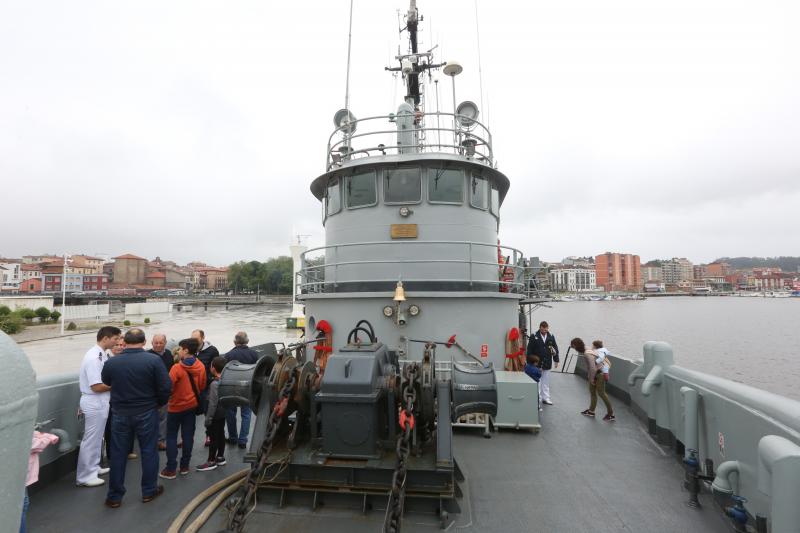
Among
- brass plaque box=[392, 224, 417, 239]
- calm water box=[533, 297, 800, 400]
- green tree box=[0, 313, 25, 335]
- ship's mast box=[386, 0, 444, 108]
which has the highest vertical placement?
ship's mast box=[386, 0, 444, 108]

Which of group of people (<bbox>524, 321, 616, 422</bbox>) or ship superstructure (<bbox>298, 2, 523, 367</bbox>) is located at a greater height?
ship superstructure (<bbox>298, 2, 523, 367</bbox>)

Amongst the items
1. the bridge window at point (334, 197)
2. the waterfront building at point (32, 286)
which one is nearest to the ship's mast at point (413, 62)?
the bridge window at point (334, 197)

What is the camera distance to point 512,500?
4.66m

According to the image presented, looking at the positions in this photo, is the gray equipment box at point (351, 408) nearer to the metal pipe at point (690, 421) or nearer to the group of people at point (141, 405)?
the group of people at point (141, 405)

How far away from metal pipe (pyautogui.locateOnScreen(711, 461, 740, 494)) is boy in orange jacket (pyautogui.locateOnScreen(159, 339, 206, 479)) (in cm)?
596

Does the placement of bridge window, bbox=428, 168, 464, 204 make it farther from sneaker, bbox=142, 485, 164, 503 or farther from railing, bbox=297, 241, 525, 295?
sneaker, bbox=142, 485, 164, 503

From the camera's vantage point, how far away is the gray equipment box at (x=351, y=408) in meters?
4.25

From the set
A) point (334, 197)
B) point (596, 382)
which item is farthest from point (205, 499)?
point (596, 382)

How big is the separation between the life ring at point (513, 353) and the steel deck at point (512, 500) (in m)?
1.53

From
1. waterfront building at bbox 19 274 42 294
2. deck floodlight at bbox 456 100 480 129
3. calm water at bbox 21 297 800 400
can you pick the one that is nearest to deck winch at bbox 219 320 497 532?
deck floodlight at bbox 456 100 480 129

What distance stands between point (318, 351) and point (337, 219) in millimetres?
2895

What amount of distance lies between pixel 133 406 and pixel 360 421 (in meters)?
2.55

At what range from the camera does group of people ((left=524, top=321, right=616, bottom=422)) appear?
7.75 metres

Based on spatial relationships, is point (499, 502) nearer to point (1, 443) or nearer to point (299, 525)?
point (299, 525)
